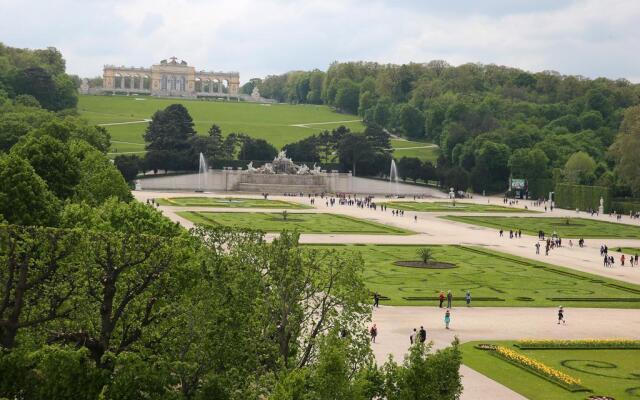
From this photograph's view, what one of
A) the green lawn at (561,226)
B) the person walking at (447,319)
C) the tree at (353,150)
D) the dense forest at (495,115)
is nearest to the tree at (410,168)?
the dense forest at (495,115)

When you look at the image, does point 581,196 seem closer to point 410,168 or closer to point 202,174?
point 410,168

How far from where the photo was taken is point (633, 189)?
85562 mm

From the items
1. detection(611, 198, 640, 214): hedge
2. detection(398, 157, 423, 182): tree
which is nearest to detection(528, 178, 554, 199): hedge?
detection(398, 157, 423, 182): tree

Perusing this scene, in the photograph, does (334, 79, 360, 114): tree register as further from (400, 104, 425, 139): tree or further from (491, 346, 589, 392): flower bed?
(491, 346, 589, 392): flower bed

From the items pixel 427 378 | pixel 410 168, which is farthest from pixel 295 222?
pixel 410 168

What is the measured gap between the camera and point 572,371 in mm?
24297

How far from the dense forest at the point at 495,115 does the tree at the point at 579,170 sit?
10cm

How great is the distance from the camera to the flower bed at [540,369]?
22586 mm

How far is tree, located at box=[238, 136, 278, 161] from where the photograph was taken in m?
116

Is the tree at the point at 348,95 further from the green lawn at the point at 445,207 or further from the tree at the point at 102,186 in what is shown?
the tree at the point at 102,186

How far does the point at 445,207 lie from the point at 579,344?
5998cm

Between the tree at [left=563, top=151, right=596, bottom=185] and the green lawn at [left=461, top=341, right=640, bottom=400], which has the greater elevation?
the tree at [left=563, top=151, right=596, bottom=185]

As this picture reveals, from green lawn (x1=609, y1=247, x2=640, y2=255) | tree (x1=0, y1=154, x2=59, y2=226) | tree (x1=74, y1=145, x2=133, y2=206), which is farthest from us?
green lawn (x1=609, y1=247, x2=640, y2=255)

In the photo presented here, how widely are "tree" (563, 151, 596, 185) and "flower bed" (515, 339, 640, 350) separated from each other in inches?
2875
